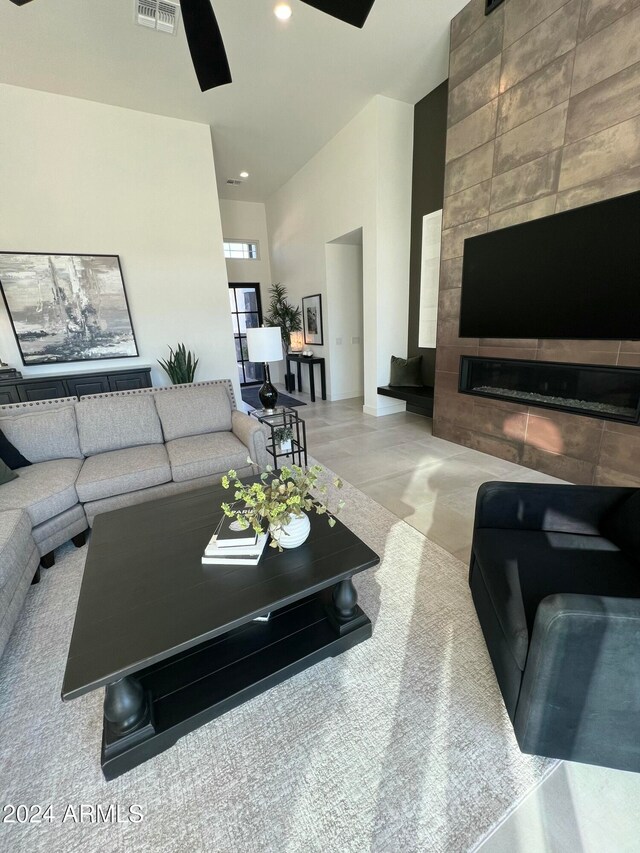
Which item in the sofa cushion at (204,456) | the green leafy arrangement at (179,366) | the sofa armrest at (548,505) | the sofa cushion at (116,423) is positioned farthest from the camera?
the green leafy arrangement at (179,366)

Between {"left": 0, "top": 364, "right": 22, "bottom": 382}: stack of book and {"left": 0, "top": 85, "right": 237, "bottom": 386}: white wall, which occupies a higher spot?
{"left": 0, "top": 85, "right": 237, "bottom": 386}: white wall

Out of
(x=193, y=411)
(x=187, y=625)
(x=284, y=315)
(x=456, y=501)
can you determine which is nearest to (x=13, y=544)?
(x=187, y=625)

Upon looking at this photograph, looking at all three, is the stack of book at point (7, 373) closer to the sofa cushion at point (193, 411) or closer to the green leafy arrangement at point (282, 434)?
the sofa cushion at point (193, 411)

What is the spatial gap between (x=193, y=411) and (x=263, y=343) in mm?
860

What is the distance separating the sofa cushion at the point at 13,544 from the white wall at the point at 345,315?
487 centimetres

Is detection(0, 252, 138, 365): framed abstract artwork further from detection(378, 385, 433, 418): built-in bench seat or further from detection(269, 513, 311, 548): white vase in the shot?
detection(269, 513, 311, 548): white vase

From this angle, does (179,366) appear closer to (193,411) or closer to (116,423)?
(193,411)

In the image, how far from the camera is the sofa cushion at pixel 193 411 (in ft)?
9.55

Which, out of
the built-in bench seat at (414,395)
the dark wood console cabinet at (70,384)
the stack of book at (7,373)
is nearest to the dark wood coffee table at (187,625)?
the built-in bench seat at (414,395)

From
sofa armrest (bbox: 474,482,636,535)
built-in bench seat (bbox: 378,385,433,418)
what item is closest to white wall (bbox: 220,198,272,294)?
built-in bench seat (bbox: 378,385,433,418)

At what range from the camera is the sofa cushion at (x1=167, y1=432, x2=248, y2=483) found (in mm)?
2473

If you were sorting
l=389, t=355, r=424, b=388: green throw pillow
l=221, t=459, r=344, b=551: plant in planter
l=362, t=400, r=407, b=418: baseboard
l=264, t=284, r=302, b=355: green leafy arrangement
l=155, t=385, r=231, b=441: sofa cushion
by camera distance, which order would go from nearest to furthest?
l=221, t=459, r=344, b=551: plant in planter
l=155, t=385, r=231, b=441: sofa cushion
l=389, t=355, r=424, b=388: green throw pillow
l=362, t=400, r=407, b=418: baseboard
l=264, t=284, r=302, b=355: green leafy arrangement

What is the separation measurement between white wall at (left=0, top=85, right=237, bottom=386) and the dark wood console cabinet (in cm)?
31

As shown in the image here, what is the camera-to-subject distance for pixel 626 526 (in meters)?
1.40
